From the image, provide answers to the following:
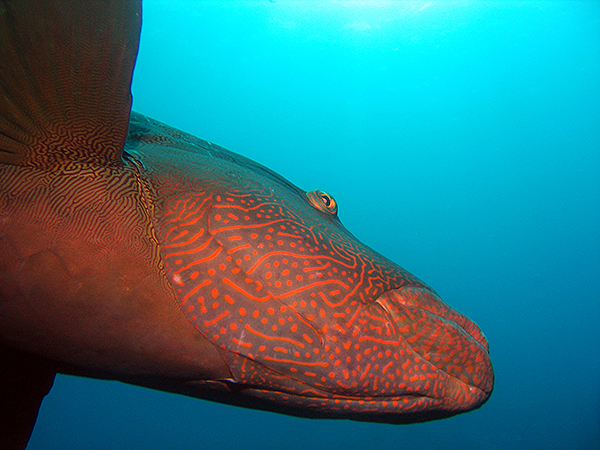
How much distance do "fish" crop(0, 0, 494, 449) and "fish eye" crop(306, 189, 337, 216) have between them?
55 cm

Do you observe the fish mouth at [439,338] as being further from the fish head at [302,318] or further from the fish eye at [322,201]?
the fish eye at [322,201]

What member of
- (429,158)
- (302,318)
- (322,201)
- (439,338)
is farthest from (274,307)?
(429,158)

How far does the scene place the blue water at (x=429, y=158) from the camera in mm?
39906

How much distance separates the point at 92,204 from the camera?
1322 millimetres

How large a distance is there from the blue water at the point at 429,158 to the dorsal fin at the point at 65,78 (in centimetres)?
3841

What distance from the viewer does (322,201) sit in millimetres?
2146

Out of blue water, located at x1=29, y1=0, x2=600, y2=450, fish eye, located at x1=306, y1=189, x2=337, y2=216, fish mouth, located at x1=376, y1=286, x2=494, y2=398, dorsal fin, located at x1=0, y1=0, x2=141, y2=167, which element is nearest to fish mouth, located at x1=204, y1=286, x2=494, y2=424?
fish mouth, located at x1=376, y1=286, x2=494, y2=398

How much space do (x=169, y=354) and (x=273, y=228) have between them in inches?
29.0

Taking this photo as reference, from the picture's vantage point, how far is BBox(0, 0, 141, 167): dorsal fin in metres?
1.14

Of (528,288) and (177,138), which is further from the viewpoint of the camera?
(528,288)

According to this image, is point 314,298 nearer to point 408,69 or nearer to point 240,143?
point 408,69

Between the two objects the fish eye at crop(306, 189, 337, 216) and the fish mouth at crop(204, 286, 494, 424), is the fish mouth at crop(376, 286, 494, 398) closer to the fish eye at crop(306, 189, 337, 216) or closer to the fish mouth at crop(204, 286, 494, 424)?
the fish mouth at crop(204, 286, 494, 424)

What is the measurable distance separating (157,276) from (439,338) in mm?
1409

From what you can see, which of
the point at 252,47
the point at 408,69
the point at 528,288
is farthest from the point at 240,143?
the point at 528,288
